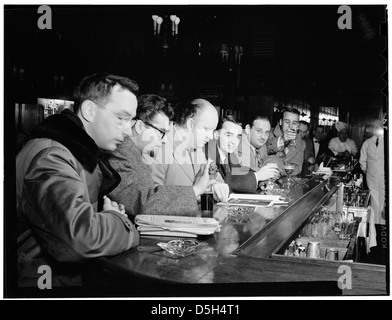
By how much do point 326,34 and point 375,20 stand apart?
25 cm

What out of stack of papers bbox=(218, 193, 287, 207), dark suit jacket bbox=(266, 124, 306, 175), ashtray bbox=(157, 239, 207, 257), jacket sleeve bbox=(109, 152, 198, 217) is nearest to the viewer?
ashtray bbox=(157, 239, 207, 257)

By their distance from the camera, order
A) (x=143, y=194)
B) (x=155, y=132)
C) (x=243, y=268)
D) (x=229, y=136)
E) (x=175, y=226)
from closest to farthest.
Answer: (x=243, y=268) → (x=175, y=226) → (x=143, y=194) → (x=155, y=132) → (x=229, y=136)

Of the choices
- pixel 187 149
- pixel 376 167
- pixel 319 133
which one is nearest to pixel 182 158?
pixel 187 149

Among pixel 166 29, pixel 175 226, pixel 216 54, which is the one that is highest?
pixel 166 29

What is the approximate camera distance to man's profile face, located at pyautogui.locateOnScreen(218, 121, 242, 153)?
269 cm

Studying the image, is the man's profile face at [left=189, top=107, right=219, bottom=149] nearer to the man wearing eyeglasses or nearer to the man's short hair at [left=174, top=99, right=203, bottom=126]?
the man's short hair at [left=174, top=99, right=203, bottom=126]

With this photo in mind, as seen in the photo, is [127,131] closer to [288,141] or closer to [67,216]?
[67,216]

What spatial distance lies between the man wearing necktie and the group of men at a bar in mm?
22

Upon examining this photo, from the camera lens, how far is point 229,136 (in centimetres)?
270

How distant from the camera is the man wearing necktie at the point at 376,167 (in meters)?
2.58

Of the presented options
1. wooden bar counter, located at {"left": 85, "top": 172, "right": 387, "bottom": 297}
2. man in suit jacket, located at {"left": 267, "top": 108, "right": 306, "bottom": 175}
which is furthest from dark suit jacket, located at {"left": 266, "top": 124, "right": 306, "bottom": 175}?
wooden bar counter, located at {"left": 85, "top": 172, "right": 387, "bottom": 297}

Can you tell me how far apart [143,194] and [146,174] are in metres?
0.13

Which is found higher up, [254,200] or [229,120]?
[229,120]

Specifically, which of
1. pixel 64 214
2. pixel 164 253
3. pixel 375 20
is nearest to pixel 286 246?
pixel 164 253
